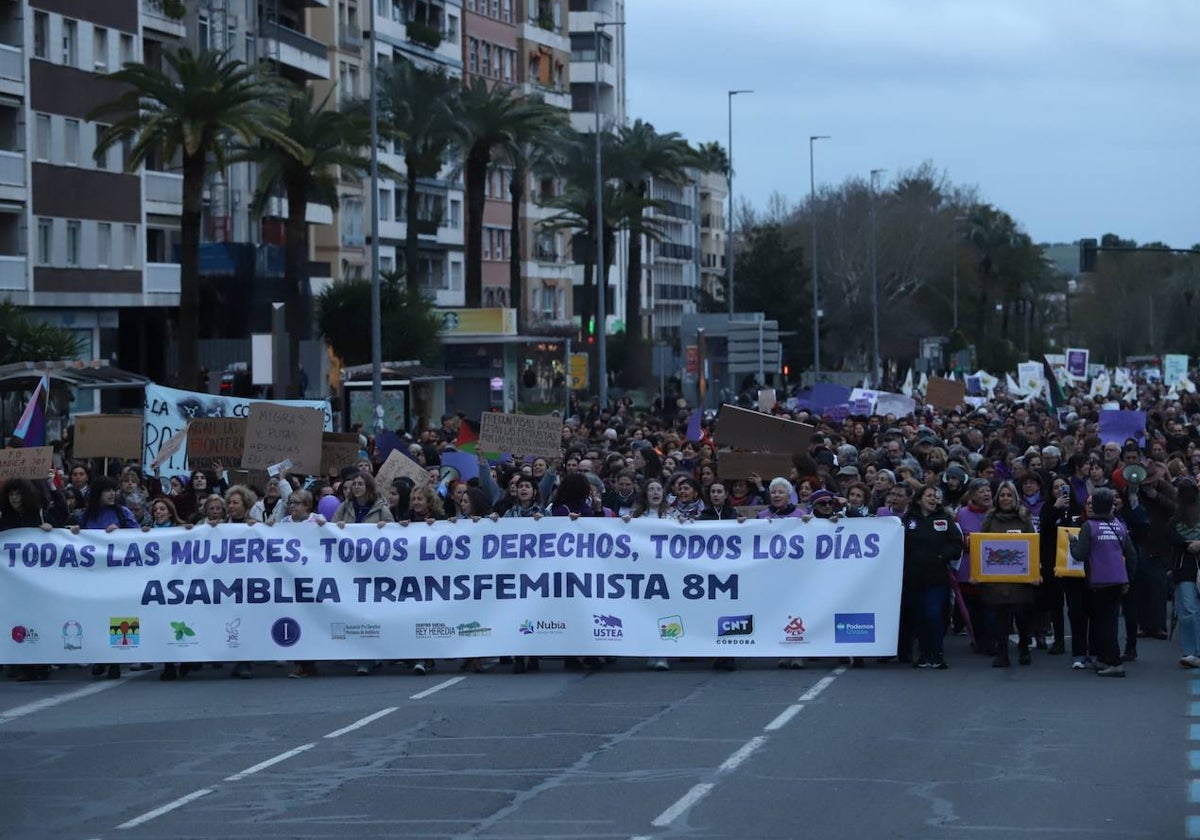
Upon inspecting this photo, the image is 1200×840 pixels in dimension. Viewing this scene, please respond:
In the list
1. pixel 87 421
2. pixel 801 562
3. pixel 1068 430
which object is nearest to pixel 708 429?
pixel 1068 430

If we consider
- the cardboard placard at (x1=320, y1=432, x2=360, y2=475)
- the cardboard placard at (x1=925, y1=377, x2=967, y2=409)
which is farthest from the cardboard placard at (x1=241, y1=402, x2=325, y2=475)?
the cardboard placard at (x1=925, y1=377, x2=967, y2=409)

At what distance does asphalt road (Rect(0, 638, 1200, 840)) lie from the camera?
1047cm

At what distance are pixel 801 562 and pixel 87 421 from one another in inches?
389

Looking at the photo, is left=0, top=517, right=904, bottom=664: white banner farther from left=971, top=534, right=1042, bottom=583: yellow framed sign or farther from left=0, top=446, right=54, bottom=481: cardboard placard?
left=0, top=446, right=54, bottom=481: cardboard placard

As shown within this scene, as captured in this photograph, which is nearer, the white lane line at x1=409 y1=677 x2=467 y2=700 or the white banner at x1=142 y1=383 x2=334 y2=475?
the white lane line at x1=409 y1=677 x2=467 y2=700

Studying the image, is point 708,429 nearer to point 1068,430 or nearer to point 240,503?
point 1068,430

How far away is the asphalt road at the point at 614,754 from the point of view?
34.3 feet

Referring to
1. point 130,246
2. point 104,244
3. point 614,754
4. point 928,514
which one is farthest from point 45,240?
point 614,754

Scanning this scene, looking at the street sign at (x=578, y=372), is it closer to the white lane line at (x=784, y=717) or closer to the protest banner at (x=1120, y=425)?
the protest banner at (x=1120, y=425)

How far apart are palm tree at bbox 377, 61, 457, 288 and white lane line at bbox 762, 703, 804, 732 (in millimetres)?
45887

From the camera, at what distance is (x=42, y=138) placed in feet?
164

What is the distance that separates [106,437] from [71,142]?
98.5 ft

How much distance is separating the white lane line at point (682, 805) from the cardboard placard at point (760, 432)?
1146 centimetres

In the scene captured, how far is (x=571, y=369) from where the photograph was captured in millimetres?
57156
